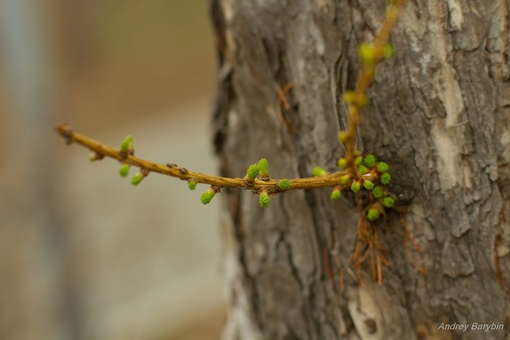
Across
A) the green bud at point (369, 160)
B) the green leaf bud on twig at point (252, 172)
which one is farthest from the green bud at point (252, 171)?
the green bud at point (369, 160)

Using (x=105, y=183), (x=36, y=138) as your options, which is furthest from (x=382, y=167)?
(x=105, y=183)

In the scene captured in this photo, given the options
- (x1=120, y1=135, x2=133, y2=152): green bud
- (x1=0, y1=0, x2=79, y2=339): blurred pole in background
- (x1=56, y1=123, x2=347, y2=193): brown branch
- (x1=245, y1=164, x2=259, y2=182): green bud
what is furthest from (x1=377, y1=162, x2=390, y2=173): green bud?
(x1=0, y1=0, x2=79, y2=339): blurred pole in background

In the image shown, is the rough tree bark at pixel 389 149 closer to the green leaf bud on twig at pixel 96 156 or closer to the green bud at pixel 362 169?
the green bud at pixel 362 169

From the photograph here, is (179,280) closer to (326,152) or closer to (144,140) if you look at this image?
(144,140)

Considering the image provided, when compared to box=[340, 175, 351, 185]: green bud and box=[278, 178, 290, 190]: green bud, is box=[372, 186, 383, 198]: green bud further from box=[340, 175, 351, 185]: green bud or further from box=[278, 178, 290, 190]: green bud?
box=[278, 178, 290, 190]: green bud

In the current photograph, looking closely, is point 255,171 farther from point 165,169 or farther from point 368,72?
point 368,72
